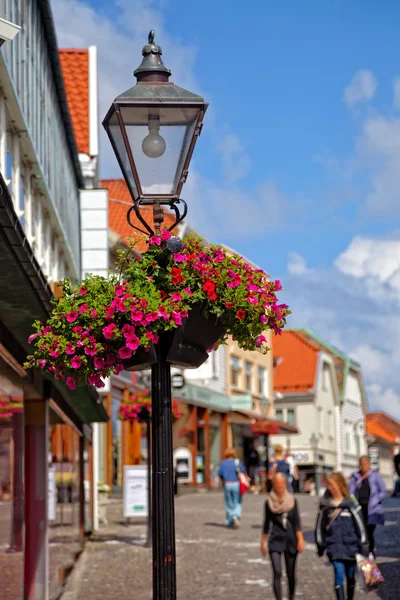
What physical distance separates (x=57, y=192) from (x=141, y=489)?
7952mm

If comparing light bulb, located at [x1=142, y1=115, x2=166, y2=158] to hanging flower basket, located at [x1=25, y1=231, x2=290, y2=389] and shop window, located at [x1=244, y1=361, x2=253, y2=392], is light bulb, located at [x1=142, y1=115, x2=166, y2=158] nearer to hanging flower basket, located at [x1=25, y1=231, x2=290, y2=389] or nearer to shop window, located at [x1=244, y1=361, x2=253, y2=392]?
hanging flower basket, located at [x1=25, y1=231, x2=290, y2=389]

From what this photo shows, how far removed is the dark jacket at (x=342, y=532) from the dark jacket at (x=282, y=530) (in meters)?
0.43

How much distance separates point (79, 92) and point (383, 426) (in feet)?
265

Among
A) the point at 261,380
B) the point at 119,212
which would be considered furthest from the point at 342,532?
the point at 261,380

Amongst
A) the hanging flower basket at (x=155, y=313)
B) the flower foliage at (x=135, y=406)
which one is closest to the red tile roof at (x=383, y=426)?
the flower foliage at (x=135, y=406)

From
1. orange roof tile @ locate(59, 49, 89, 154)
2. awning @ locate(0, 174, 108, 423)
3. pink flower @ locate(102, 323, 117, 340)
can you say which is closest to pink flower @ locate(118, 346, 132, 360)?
pink flower @ locate(102, 323, 117, 340)

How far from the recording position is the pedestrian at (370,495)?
17953mm

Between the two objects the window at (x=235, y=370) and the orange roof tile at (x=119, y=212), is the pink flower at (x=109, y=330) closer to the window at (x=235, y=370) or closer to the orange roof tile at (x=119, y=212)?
the orange roof tile at (x=119, y=212)

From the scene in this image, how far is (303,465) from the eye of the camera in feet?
221

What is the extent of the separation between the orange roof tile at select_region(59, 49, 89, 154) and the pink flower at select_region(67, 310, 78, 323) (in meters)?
22.4

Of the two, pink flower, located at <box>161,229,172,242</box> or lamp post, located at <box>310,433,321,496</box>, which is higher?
lamp post, located at <box>310,433,321,496</box>

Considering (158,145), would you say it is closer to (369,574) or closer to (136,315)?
(136,315)

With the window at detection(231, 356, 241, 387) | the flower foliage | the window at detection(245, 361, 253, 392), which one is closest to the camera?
the flower foliage

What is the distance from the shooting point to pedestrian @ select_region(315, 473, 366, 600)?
11797 millimetres
